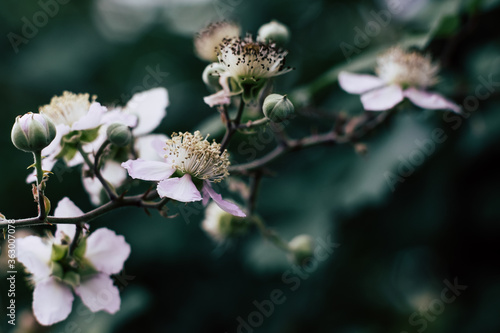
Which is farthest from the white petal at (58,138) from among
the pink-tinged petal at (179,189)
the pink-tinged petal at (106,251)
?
the pink-tinged petal at (179,189)

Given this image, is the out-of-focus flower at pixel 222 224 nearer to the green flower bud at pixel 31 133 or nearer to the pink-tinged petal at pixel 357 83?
the pink-tinged petal at pixel 357 83

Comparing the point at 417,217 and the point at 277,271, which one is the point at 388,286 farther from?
the point at 277,271

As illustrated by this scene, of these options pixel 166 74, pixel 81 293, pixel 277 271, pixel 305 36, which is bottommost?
pixel 277 271

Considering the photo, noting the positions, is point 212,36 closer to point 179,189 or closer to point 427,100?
point 427,100

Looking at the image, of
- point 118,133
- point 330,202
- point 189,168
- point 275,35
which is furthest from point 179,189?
point 330,202

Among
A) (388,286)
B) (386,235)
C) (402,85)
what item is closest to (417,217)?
(386,235)

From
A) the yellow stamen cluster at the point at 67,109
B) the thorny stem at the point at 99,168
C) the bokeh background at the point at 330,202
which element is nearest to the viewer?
the thorny stem at the point at 99,168

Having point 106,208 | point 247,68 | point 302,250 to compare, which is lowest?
point 302,250
